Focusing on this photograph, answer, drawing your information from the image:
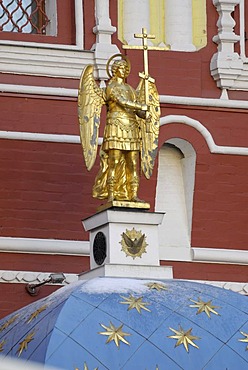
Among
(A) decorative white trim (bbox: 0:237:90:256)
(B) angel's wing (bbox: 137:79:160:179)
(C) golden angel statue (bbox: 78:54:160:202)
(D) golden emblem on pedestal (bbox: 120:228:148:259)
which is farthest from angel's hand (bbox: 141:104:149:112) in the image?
(A) decorative white trim (bbox: 0:237:90:256)

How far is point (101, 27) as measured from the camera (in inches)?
742

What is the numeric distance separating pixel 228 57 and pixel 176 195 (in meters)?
1.50

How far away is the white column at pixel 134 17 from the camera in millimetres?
19125

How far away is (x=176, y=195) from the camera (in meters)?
19.0

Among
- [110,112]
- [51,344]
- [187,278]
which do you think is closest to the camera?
[51,344]

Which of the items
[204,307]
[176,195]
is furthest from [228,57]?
[204,307]

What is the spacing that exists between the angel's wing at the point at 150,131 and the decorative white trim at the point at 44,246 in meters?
1.22

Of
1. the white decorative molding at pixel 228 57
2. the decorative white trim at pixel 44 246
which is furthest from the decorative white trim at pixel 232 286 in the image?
the white decorative molding at pixel 228 57

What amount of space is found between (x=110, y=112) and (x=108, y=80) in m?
1.45

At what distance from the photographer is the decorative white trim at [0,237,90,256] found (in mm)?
18125

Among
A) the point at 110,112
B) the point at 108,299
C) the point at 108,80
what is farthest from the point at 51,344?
the point at 108,80

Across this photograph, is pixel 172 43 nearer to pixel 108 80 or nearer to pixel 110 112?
pixel 108 80

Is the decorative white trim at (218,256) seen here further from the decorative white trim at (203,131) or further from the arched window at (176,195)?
the decorative white trim at (203,131)

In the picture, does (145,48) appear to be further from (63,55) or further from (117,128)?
(63,55)
